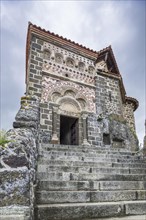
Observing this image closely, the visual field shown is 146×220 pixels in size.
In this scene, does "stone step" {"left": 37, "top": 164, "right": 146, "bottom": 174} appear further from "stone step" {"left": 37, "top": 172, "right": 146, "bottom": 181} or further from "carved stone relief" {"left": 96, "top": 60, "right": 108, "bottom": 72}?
"carved stone relief" {"left": 96, "top": 60, "right": 108, "bottom": 72}

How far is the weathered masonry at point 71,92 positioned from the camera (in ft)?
27.1

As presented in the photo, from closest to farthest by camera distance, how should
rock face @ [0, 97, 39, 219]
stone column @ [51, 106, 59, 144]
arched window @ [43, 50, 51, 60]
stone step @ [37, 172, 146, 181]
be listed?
rock face @ [0, 97, 39, 219] < stone step @ [37, 172, 146, 181] < stone column @ [51, 106, 59, 144] < arched window @ [43, 50, 51, 60]

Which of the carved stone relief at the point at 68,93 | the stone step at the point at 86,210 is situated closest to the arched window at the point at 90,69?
the carved stone relief at the point at 68,93

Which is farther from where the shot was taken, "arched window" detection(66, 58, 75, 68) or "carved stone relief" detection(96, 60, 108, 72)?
"carved stone relief" detection(96, 60, 108, 72)

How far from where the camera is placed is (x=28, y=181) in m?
1.84

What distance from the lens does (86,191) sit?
2.97m

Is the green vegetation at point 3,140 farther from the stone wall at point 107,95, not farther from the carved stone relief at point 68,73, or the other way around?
the stone wall at point 107,95

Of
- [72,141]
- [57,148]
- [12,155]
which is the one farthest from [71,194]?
[72,141]

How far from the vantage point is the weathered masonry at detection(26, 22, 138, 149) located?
27.1ft

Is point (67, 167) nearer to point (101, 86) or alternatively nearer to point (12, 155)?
point (12, 155)

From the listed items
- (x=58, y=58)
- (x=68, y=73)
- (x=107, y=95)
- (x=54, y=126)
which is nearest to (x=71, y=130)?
(x=54, y=126)

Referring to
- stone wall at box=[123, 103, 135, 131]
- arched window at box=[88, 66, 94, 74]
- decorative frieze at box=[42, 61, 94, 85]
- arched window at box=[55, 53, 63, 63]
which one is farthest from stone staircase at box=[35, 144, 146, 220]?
stone wall at box=[123, 103, 135, 131]

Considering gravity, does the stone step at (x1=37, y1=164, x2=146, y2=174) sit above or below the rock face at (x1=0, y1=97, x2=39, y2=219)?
below

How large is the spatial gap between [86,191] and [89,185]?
1.03ft
